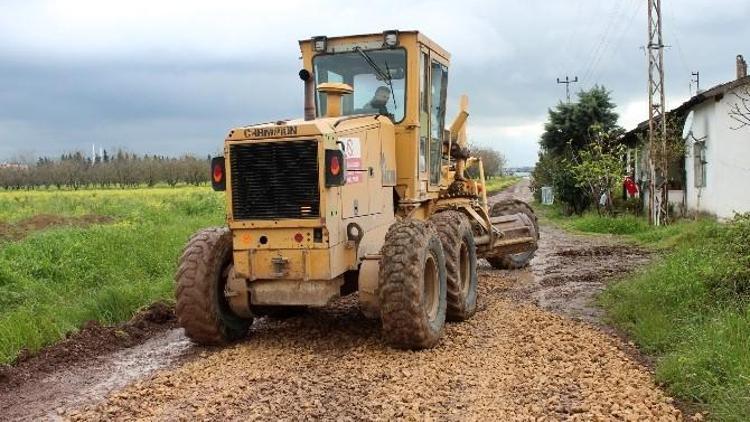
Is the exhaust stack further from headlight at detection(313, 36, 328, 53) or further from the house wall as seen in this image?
the house wall

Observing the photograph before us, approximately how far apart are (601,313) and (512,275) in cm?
355

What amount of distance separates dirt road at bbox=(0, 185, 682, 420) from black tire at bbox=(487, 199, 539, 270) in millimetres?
4102

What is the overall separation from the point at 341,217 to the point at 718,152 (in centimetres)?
1360

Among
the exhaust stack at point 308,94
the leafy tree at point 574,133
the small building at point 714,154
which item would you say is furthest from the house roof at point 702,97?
the exhaust stack at point 308,94

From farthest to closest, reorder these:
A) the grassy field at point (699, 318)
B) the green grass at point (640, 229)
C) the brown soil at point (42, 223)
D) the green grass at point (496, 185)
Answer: the green grass at point (496, 185) < the brown soil at point (42, 223) < the green grass at point (640, 229) < the grassy field at point (699, 318)

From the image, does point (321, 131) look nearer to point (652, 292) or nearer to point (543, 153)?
point (652, 292)

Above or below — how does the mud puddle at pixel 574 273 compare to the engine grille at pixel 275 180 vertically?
below

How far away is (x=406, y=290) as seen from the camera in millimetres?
6949

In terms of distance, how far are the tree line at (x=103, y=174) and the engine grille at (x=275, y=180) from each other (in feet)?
217

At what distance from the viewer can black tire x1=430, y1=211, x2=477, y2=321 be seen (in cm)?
840

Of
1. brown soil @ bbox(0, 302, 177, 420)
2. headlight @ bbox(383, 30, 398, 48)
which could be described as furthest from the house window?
brown soil @ bbox(0, 302, 177, 420)

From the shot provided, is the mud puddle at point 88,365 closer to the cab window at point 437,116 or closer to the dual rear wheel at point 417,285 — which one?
the dual rear wheel at point 417,285

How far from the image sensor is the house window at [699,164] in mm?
19505

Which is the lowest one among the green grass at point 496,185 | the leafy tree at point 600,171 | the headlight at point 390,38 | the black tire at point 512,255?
the green grass at point 496,185
